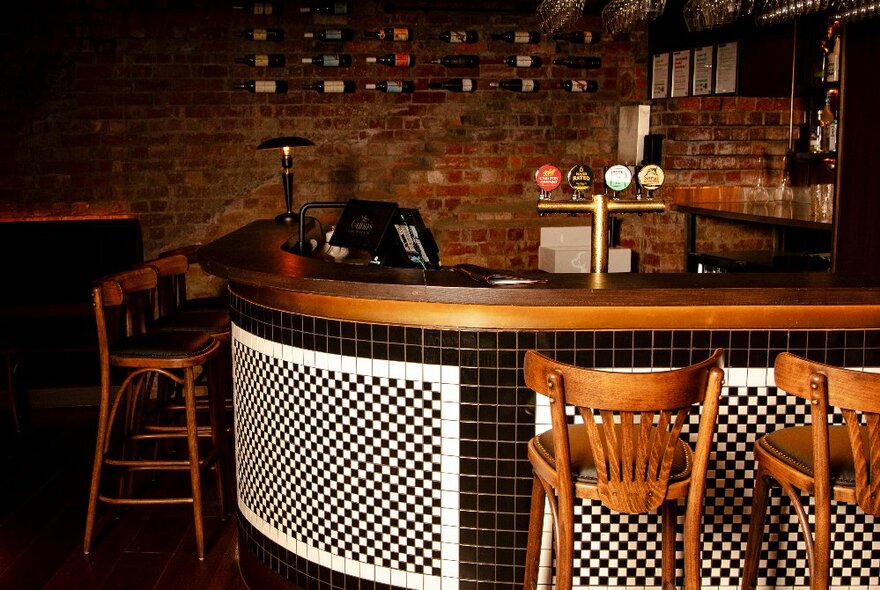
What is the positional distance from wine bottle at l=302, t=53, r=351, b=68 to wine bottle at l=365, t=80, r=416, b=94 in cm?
22

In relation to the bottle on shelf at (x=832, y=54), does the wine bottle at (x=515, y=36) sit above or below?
above

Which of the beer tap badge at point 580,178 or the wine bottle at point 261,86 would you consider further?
the wine bottle at point 261,86

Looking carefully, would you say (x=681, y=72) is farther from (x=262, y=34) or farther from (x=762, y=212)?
(x=262, y=34)

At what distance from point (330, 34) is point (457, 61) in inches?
35.0

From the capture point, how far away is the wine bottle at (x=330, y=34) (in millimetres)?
6434

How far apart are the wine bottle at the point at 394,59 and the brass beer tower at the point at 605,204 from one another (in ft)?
10.8

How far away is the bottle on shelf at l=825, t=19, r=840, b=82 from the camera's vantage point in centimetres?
568

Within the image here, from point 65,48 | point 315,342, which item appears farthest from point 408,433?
point 65,48

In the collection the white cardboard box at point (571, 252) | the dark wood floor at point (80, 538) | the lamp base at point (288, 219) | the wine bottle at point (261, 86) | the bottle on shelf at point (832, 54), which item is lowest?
the dark wood floor at point (80, 538)

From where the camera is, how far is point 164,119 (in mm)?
6441

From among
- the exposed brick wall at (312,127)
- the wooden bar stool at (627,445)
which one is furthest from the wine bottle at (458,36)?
the wooden bar stool at (627,445)

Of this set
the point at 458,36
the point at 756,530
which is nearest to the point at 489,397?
the point at 756,530

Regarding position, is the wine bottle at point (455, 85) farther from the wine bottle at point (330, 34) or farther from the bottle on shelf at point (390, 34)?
the wine bottle at point (330, 34)

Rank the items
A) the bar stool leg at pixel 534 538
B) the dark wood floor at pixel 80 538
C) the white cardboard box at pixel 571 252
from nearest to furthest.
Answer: the bar stool leg at pixel 534 538
the dark wood floor at pixel 80 538
the white cardboard box at pixel 571 252
